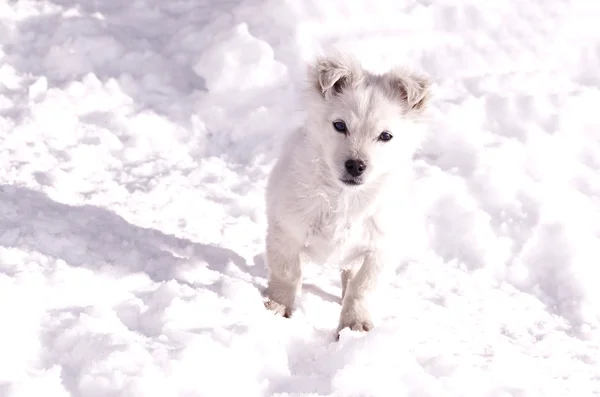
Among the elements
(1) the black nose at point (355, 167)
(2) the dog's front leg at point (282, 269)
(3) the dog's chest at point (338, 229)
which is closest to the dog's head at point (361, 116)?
(1) the black nose at point (355, 167)

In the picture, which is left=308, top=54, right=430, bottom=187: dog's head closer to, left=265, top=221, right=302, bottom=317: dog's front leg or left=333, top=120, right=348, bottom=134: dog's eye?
left=333, top=120, right=348, bottom=134: dog's eye

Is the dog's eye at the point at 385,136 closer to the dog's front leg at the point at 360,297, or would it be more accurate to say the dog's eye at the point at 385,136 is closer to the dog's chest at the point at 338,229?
the dog's chest at the point at 338,229

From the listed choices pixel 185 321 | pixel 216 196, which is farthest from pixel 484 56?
pixel 185 321

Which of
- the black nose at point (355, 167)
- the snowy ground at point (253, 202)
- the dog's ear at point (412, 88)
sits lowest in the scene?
the snowy ground at point (253, 202)

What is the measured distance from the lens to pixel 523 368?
375 cm

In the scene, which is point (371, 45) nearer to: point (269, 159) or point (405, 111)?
point (269, 159)

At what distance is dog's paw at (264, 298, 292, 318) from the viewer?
3951 mm

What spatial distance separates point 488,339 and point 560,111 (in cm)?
292

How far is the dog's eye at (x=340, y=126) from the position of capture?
12.3ft

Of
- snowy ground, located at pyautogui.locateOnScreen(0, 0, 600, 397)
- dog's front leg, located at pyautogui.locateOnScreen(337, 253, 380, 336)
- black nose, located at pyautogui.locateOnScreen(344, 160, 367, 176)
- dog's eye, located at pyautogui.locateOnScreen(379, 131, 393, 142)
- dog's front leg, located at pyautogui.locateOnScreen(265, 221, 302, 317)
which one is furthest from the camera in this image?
dog's front leg, located at pyautogui.locateOnScreen(265, 221, 302, 317)

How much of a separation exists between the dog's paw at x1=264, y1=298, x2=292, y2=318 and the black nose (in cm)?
87

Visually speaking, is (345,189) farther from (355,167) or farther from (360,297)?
(360,297)

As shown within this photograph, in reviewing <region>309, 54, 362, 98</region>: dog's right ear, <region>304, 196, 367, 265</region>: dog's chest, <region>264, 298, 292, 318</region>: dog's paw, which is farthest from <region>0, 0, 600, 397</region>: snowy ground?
<region>309, 54, 362, 98</region>: dog's right ear

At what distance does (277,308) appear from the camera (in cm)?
396
